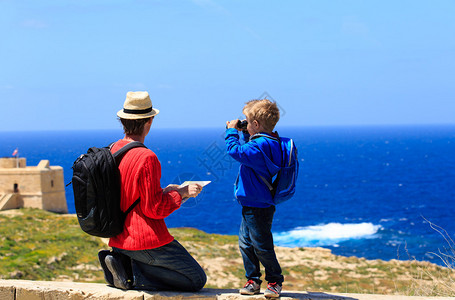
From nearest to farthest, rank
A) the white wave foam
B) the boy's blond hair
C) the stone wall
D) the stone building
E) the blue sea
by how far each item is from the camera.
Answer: the stone wall → the boy's blond hair → the blue sea → the stone building → the white wave foam

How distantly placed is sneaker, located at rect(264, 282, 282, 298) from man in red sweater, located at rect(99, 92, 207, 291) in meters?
0.58

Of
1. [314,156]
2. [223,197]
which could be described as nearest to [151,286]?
[223,197]

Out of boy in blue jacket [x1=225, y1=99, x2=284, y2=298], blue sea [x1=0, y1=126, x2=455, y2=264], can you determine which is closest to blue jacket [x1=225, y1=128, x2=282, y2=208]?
boy in blue jacket [x1=225, y1=99, x2=284, y2=298]

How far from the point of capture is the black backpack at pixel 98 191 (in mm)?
3928

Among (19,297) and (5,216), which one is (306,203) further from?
(19,297)

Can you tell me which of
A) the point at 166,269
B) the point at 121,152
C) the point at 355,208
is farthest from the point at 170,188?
the point at 355,208

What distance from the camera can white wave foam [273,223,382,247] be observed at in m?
43.2

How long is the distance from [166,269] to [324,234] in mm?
45053

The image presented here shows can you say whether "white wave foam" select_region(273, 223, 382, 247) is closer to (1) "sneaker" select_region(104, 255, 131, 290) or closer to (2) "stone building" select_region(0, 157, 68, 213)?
(2) "stone building" select_region(0, 157, 68, 213)

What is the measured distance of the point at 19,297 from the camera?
4359 millimetres

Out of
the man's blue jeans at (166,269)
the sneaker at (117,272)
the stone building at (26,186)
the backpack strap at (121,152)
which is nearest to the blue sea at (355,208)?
the man's blue jeans at (166,269)

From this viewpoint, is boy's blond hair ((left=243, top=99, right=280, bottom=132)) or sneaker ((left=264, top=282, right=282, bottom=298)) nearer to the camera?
sneaker ((left=264, top=282, right=282, bottom=298))

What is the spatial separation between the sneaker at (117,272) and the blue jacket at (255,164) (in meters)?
1.18

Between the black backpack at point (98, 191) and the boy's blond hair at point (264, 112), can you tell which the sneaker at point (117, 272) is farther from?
the boy's blond hair at point (264, 112)
